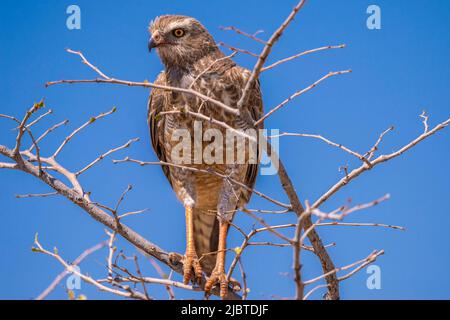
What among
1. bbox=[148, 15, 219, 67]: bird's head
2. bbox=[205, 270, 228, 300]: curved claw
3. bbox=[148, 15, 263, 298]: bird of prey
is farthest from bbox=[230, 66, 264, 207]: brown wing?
bbox=[205, 270, 228, 300]: curved claw

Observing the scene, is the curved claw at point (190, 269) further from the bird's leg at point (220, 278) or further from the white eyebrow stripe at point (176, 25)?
the white eyebrow stripe at point (176, 25)

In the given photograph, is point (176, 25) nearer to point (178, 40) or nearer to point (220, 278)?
point (178, 40)

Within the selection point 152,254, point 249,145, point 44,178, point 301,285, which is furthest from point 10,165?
point 301,285

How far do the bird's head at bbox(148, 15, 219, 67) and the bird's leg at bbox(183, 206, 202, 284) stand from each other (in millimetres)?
1434

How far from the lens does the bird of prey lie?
19.5 feet

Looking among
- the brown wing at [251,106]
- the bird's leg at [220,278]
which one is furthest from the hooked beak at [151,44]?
the bird's leg at [220,278]

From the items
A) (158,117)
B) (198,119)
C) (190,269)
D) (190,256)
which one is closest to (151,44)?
(158,117)

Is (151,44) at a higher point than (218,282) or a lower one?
higher

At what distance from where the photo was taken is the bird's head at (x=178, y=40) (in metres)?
6.20

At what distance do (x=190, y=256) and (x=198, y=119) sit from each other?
1224mm

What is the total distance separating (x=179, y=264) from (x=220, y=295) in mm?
458

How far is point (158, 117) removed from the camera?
6246 mm

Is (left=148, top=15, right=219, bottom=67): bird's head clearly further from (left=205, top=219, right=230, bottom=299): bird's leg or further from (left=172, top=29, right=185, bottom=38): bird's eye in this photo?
(left=205, top=219, right=230, bottom=299): bird's leg

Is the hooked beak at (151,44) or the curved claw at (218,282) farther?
the hooked beak at (151,44)
